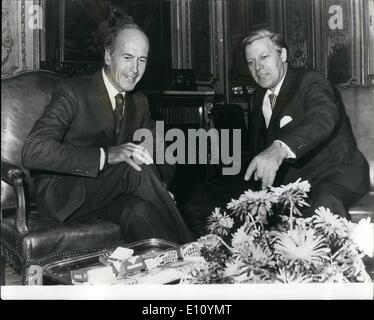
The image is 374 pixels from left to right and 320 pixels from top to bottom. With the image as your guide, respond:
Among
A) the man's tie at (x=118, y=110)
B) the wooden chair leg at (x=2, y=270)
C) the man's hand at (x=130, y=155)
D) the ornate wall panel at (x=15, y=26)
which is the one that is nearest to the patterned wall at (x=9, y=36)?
the ornate wall panel at (x=15, y=26)

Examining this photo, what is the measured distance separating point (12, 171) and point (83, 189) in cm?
32

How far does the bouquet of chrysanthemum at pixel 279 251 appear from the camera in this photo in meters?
1.44

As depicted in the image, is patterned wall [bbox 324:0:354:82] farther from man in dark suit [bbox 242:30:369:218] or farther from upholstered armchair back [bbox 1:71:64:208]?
upholstered armchair back [bbox 1:71:64:208]

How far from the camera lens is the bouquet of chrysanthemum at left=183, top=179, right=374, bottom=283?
4.74 ft

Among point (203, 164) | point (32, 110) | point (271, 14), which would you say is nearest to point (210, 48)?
point (271, 14)

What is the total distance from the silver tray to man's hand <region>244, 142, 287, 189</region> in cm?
47

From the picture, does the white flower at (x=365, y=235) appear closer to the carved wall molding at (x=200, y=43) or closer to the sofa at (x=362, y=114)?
the sofa at (x=362, y=114)

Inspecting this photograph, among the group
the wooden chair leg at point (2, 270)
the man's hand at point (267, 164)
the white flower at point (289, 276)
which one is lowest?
the wooden chair leg at point (2, 270)

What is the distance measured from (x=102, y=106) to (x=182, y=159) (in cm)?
47

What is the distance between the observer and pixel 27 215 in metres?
2.01

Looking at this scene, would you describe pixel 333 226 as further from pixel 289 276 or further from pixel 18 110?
pixel 18 110

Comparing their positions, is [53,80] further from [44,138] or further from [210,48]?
[210,48]

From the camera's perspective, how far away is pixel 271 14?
8.15 ft

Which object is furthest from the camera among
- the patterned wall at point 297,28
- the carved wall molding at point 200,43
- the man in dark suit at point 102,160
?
the carved wall molding at point 200,43
